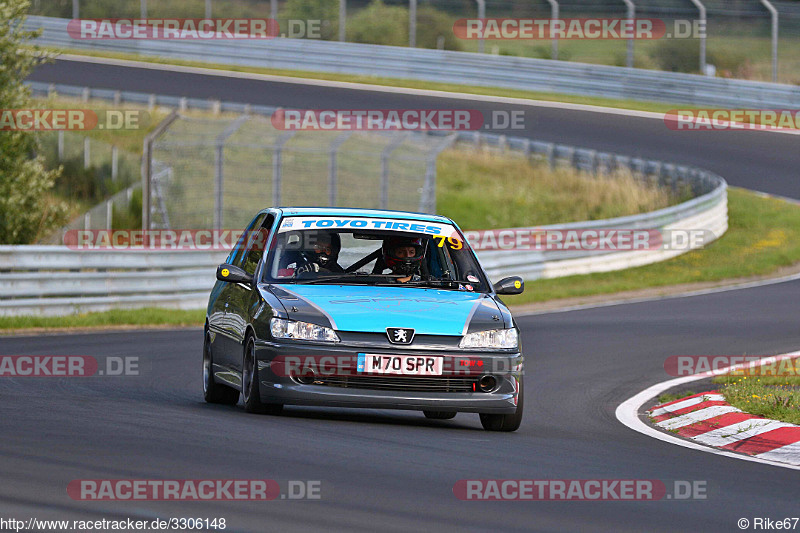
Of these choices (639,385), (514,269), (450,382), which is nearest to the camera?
(450,382)

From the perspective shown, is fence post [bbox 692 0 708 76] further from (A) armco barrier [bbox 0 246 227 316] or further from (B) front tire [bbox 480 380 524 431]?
(B) front tire [bbox 480 380 524 431]

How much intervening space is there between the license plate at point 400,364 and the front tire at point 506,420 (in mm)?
683

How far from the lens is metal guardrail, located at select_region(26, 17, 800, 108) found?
3809 centimetres

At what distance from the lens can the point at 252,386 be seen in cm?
904

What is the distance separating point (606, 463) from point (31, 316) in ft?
36.9

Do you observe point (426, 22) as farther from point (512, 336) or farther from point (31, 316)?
point (512, 336)

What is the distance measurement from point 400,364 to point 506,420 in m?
0.93

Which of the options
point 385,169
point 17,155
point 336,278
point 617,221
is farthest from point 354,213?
point 617,221

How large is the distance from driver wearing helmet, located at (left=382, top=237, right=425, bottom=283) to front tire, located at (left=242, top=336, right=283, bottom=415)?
131 centimetres

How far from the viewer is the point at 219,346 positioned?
1038 centimetres

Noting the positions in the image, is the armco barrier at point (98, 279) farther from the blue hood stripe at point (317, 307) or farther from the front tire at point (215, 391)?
the blue hood stripe at point (317, 307)

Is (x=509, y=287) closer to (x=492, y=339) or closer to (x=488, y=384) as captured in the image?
(x=492, y=339)

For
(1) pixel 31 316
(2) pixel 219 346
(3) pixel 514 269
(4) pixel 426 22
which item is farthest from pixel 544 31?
(2) pixel 219 346

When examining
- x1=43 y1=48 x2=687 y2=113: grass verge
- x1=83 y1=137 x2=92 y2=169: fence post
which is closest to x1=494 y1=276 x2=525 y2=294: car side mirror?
x1=83 y1=137 x2=92 y2=169: fence post
